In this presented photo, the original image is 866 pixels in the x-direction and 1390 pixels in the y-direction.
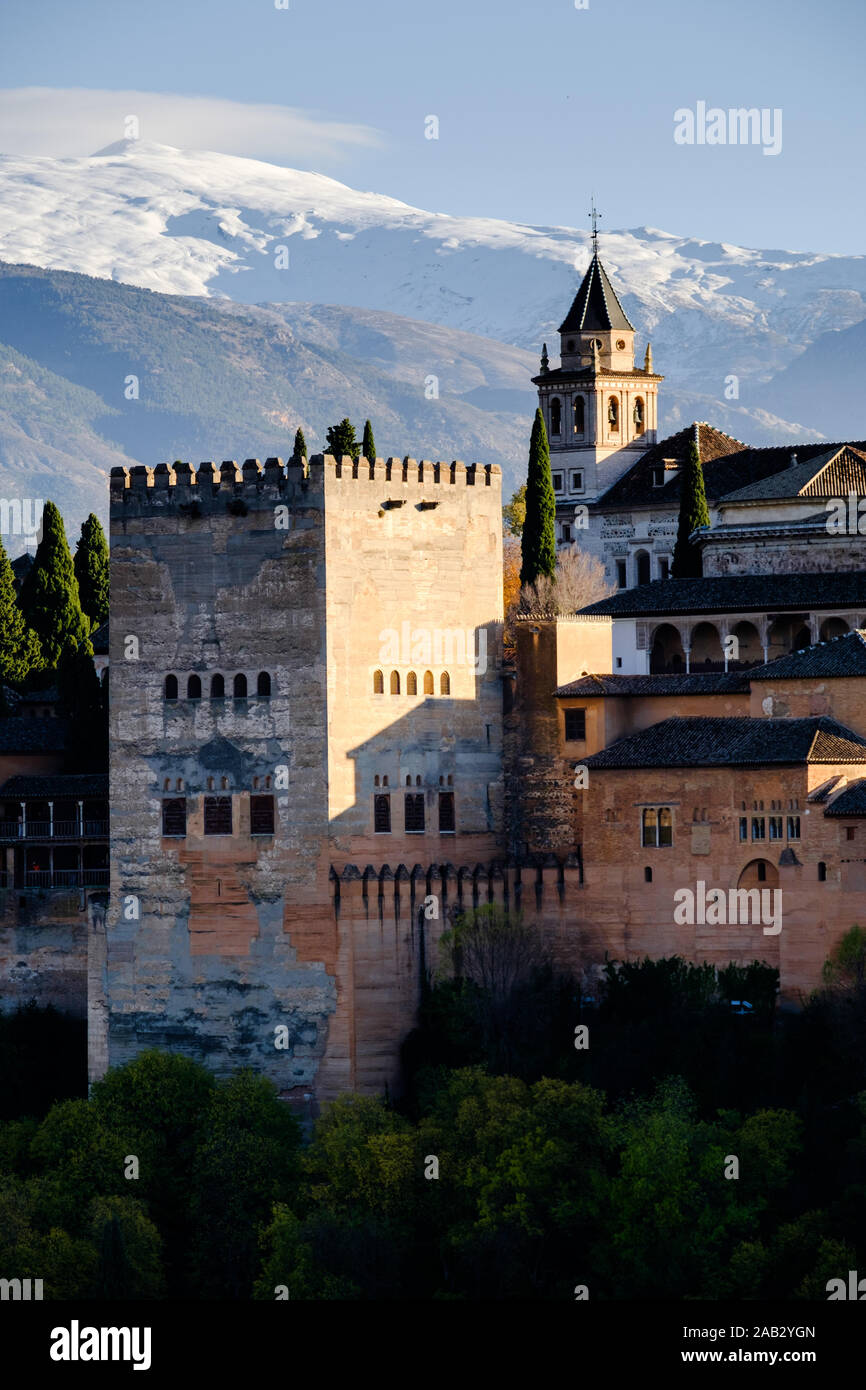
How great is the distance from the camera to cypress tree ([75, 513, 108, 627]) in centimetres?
9169

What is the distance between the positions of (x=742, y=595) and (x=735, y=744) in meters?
13.9

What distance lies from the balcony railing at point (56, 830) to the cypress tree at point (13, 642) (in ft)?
38.8

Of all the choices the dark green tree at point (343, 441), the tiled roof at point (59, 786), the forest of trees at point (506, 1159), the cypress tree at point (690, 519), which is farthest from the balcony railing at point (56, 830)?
the cypress tree at point (690, 519)

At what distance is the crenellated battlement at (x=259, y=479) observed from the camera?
65.5 m

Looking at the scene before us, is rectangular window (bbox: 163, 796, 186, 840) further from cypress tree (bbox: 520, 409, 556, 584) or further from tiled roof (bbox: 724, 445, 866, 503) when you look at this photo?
tiled roof (bbox: 724, 445, 866, 503)

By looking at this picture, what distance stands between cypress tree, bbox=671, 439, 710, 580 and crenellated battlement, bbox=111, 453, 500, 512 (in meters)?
16.6

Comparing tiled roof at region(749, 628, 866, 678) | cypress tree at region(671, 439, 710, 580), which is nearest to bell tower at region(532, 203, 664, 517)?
cypress tree at region(671, 439, 710, 580)

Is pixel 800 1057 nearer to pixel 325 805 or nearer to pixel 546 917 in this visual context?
pixel 546 917

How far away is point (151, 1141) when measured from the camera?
63.5 metres

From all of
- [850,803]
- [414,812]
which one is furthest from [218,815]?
[850,803]

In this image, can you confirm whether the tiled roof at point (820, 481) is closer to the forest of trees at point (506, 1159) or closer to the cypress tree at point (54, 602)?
the forest of trees at point (506, 1159)

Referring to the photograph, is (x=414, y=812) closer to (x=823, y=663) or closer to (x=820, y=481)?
(x=823, y=663)
